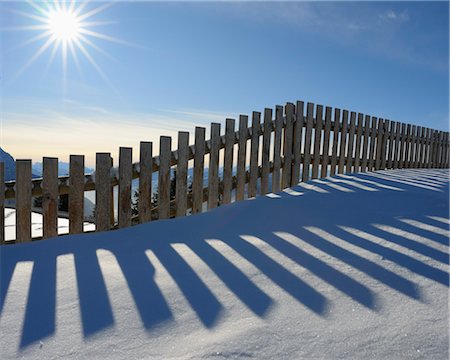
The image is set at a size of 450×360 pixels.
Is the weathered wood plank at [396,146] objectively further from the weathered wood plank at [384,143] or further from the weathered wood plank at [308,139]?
the weathered wood plank at [308,139]

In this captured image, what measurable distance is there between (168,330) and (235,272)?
0.76m

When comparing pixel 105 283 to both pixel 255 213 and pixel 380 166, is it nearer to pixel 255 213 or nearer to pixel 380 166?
pixel 255 213

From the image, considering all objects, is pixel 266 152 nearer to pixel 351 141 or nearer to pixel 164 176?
pixel 164 176

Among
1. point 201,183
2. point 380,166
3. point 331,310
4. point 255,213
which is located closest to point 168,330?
point 331,310

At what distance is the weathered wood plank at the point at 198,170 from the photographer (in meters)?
4.35

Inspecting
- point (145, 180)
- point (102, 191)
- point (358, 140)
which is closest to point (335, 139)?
point (358, 140)

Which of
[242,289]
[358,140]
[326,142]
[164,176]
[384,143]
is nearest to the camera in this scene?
[242,289]

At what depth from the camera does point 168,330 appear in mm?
1778

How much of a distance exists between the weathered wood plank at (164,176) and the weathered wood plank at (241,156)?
1.16 metres

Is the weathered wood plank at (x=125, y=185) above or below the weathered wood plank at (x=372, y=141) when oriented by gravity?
below

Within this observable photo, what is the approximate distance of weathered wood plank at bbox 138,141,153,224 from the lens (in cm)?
387

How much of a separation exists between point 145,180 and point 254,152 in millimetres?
1859

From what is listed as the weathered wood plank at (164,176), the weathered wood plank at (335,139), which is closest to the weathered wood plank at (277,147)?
the weathered wood plank at (335,139)

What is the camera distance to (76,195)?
3584 mm
